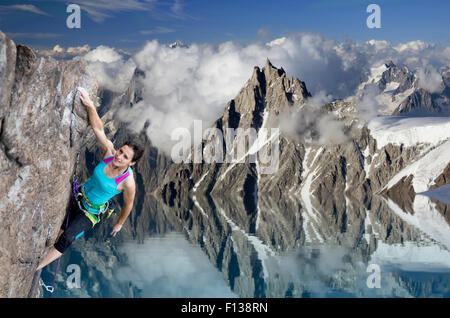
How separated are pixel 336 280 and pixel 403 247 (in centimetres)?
2865

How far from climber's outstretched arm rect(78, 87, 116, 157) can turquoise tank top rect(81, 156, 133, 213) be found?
0.46 metres

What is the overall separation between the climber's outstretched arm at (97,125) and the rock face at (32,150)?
40cm

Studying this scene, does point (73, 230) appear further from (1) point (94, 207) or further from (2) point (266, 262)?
(2) point (266, 262)

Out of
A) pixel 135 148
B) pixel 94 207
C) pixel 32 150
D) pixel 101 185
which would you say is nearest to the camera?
pixel 135 148

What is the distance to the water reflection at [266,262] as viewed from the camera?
50.3 meters

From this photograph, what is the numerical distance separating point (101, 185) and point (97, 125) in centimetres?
204

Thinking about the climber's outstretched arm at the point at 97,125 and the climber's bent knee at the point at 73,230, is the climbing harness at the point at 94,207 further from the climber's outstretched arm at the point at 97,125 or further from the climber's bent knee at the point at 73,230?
the climber's outstretched arm at the point at 97,125

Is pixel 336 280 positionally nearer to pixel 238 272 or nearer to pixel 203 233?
pixel 238 272

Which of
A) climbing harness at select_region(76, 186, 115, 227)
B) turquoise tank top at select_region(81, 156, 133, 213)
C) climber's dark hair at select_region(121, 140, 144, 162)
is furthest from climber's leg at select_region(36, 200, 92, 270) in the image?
climber's dark hair at select_region(121, 140, 144, 162)

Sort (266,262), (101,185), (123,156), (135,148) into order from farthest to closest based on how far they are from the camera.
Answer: (266,262) → (101,185) → (135,148) → (123,156)

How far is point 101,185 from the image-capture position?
13.4 m

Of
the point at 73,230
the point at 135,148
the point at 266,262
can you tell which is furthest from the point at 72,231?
the point at 266,262
